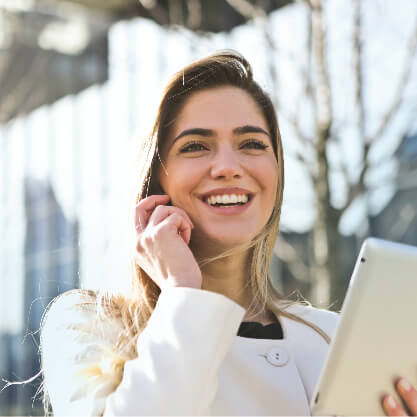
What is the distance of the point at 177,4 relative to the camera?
587 centimetres

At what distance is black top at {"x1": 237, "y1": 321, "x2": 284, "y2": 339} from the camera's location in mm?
1905

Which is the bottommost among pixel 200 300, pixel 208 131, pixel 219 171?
pixel 200 300

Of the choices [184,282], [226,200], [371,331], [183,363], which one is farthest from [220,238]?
[371,331]

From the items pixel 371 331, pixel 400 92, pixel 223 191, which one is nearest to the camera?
pixel 371 331

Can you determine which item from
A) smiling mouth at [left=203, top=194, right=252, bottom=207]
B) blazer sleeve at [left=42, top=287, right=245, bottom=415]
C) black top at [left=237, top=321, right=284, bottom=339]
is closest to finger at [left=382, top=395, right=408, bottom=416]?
blazer sleeve at [left=42, top=287, right=245, bottom=415]

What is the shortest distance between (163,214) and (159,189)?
31cm

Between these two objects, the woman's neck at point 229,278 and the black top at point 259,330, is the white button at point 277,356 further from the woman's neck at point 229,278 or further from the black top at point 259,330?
the woman's neck at point 229,278

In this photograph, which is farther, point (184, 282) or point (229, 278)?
point (229, 278)

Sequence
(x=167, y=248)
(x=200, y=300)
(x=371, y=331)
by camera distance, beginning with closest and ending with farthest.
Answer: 1. (x=371, y=331)
2. (x=200, y=300)
3. (x=167, y=248)

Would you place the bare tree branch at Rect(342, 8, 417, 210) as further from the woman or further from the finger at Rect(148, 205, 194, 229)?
the finger at Rect(148, 205, 194, 229)

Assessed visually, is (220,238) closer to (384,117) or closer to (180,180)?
(180,180)

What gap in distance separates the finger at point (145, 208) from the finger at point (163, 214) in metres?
0.04

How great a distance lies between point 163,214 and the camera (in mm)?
1781

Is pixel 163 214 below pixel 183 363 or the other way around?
the other way around
